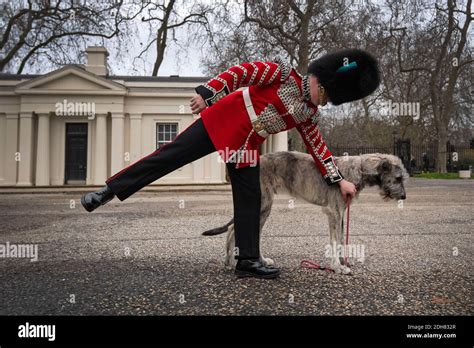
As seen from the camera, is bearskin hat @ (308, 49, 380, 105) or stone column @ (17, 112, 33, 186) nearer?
bearskin hat @ (308, 49, 380, 105)

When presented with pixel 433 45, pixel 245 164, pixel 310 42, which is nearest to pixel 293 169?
pixel 245 164

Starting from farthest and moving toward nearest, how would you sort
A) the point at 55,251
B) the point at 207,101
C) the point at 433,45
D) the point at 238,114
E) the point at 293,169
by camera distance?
the point at 433,45 < the point at 55,251 < the point at 293,169 < the point at 238,114 < the point at 207,101

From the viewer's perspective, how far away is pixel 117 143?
23.8 metres

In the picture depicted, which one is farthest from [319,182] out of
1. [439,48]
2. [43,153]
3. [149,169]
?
[439,48]

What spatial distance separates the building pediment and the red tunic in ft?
72.9

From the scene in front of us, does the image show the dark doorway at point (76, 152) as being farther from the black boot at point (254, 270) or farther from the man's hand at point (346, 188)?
the man's hand at point (346, 188)

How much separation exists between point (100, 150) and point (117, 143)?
1.14 m

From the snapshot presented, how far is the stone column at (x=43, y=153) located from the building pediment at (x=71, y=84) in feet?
5.73

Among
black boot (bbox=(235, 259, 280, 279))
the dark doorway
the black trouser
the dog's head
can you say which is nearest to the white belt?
the black trouser

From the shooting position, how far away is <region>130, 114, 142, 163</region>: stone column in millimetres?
24000

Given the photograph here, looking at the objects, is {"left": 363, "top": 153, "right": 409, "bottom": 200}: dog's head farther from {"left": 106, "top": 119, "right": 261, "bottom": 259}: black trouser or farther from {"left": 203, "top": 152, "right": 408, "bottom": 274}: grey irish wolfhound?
{"left": 106, "top": 119, "right": 261, "bottom": 259}: black trouser

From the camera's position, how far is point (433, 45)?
3133cm

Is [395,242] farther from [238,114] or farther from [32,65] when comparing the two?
[32,65]
